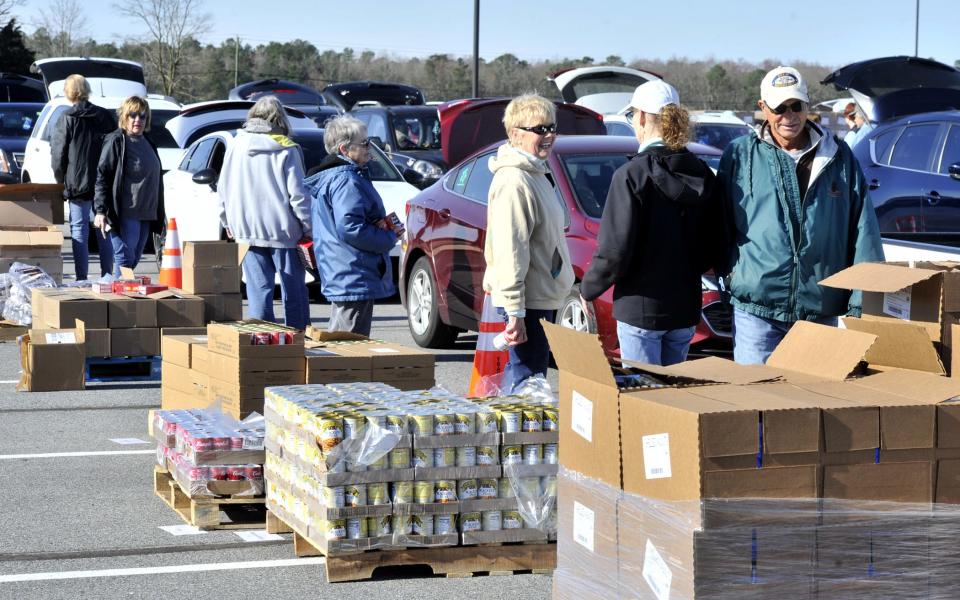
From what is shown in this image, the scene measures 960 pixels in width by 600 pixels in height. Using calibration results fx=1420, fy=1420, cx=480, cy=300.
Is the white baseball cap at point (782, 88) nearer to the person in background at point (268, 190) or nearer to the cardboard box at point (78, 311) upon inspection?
the person in background at point (268, 190)

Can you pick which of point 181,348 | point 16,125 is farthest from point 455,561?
point 16,125

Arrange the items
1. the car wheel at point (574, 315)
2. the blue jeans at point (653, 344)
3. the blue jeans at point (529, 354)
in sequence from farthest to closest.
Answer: the car wheel at point (574, 315) < the blue jeans at point (529, 354) < the blue jeans at point (653, 344)

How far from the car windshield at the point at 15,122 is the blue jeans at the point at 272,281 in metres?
Result: 14.9

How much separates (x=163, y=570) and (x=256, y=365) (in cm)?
164

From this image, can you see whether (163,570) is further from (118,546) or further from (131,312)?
(131,312)

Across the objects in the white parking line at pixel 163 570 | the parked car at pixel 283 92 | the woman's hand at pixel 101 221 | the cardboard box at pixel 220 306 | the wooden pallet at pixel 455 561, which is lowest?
the white parking line at pixel 163 570

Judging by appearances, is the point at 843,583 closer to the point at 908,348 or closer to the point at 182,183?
the point at 908,348

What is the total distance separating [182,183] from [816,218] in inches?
397

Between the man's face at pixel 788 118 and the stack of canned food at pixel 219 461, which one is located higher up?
the man's face at pixel 788 118

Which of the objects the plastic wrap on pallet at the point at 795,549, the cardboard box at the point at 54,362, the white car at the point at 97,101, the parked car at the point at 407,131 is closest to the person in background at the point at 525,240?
the plastic wrap on pallet at the point at 795,549

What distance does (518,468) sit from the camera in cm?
539

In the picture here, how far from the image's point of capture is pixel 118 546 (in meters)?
5.75

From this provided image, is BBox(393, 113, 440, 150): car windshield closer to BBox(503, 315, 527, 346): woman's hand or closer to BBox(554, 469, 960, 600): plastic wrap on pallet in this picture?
BBox(503, 315, 527, 346): woman's hand

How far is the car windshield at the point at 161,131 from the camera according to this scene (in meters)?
18.1
